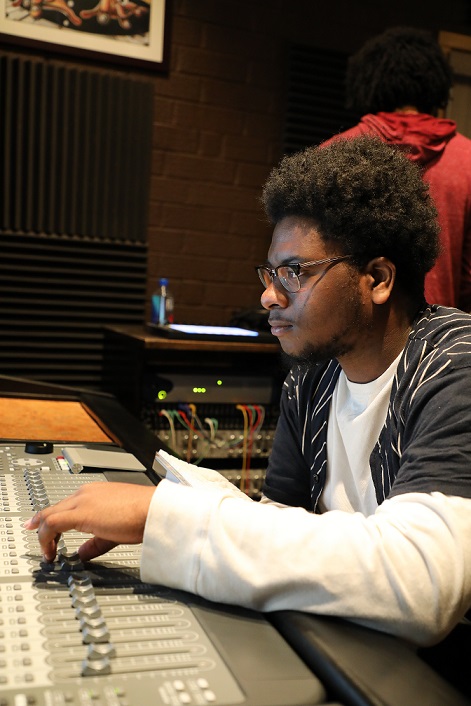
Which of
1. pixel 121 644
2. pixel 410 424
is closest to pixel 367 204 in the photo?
pixel 410 424

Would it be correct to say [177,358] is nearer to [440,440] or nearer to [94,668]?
[440,440]

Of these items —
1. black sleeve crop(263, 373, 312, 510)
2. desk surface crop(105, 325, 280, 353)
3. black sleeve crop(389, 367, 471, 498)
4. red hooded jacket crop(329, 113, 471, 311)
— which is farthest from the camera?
desk surface crop(105, 325, 280, 353)

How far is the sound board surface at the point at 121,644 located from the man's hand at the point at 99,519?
0.08 ft

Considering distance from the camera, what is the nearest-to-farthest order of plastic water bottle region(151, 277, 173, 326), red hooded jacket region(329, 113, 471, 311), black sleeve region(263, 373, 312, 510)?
black sleeve region(263, 373, 312, 510)
red hooded jacket region(329, 113, 471, 311)
plastic water bottle region(151, 277, 173, 326)

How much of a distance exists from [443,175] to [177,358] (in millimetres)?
1120

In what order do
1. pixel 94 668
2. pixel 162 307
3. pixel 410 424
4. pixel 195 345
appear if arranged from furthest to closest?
pixel 162 307
pixel 195 345
pixel 410 424
pixel 94 668

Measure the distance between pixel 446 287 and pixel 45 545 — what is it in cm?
149

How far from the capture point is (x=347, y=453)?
126 centimetres

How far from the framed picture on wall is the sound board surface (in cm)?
282

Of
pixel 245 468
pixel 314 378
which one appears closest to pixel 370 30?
pixel 245 468

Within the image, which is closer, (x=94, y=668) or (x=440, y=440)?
(x=94, y=668)

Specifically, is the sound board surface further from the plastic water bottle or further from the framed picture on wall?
the framed picture on wall

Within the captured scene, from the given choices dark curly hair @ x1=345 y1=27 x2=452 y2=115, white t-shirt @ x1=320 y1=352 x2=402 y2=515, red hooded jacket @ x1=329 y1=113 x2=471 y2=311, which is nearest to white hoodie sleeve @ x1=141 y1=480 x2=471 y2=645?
white t-shirt @ x1=320 y1=352 x2=402 y2=515

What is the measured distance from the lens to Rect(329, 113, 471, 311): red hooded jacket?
6.45ft
